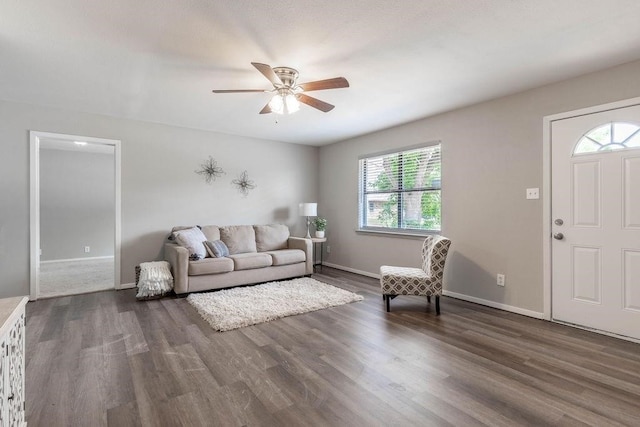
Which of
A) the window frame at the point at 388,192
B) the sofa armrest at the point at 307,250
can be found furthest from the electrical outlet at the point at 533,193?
the sofa armrest at the point at 307,250

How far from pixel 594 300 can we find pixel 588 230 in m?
0.65

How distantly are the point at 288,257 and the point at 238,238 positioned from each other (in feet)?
2.81

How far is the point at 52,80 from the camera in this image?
305 cm

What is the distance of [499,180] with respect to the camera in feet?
11.5

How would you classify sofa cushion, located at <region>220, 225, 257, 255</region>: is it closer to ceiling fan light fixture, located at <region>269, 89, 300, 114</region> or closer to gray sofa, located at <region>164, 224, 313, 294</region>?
gray sofa, located at <region>164, 224, 313, 294</region>

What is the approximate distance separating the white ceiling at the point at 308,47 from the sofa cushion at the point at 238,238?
78.4 inches

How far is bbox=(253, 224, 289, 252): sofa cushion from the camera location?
5.12m

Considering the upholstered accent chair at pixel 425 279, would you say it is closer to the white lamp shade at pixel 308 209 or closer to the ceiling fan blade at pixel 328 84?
the ceiling fan blade at pixel 328 84

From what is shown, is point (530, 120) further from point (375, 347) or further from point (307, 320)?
point (307, 320)

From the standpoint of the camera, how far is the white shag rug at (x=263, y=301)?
3131mm

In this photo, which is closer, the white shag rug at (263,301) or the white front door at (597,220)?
the white front door at (597,220)

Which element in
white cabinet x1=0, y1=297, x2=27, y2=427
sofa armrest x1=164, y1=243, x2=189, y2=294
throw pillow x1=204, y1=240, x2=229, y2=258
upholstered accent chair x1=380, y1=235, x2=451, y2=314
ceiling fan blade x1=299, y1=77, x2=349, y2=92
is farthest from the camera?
throw pillow x1=204, y1=240, x2=229, y2=258

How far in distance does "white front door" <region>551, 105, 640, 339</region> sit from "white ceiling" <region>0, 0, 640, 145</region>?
22.8 inches

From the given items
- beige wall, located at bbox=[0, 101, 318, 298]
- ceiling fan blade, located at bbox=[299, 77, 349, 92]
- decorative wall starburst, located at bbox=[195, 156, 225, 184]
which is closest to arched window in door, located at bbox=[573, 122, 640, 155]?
ceiling fan blade, located at bbox=[299, 77, 349, 92]
